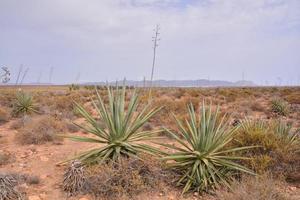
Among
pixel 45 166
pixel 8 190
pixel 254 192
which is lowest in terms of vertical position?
pixel 45 166

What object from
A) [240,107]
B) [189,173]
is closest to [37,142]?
[189,173]

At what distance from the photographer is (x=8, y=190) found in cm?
479

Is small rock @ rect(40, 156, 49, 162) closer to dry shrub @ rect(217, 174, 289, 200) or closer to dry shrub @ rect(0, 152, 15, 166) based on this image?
dry shrub @ rect(0, 152, 15, 166)

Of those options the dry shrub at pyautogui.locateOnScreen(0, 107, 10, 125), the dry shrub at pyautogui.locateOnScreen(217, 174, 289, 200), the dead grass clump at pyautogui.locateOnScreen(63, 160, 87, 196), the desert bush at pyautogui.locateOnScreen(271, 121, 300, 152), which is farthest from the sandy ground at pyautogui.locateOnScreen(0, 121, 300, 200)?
the dry shrub at pyautogui.locateOnScreen(0, 107, 10, 125)

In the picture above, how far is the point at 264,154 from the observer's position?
616cm

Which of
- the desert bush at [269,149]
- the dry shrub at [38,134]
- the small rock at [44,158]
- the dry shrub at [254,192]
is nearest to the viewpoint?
the dry shrub at [254,192]

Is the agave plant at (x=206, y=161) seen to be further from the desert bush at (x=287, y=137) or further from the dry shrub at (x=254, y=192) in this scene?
the desert bush at (x=287, y=137)

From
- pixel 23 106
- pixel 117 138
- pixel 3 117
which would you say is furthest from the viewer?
pixel 23 106

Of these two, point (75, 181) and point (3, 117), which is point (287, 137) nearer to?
point (75, 181)

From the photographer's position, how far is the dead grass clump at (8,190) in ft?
15.4

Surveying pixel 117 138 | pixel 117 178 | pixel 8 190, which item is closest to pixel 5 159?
pixel 8 190

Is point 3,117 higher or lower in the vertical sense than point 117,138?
Result: lower

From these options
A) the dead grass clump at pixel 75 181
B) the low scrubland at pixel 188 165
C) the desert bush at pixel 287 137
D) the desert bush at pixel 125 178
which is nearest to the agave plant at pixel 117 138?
the low scrubland at pixel 188 165

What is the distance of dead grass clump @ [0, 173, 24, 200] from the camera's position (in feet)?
15.4
